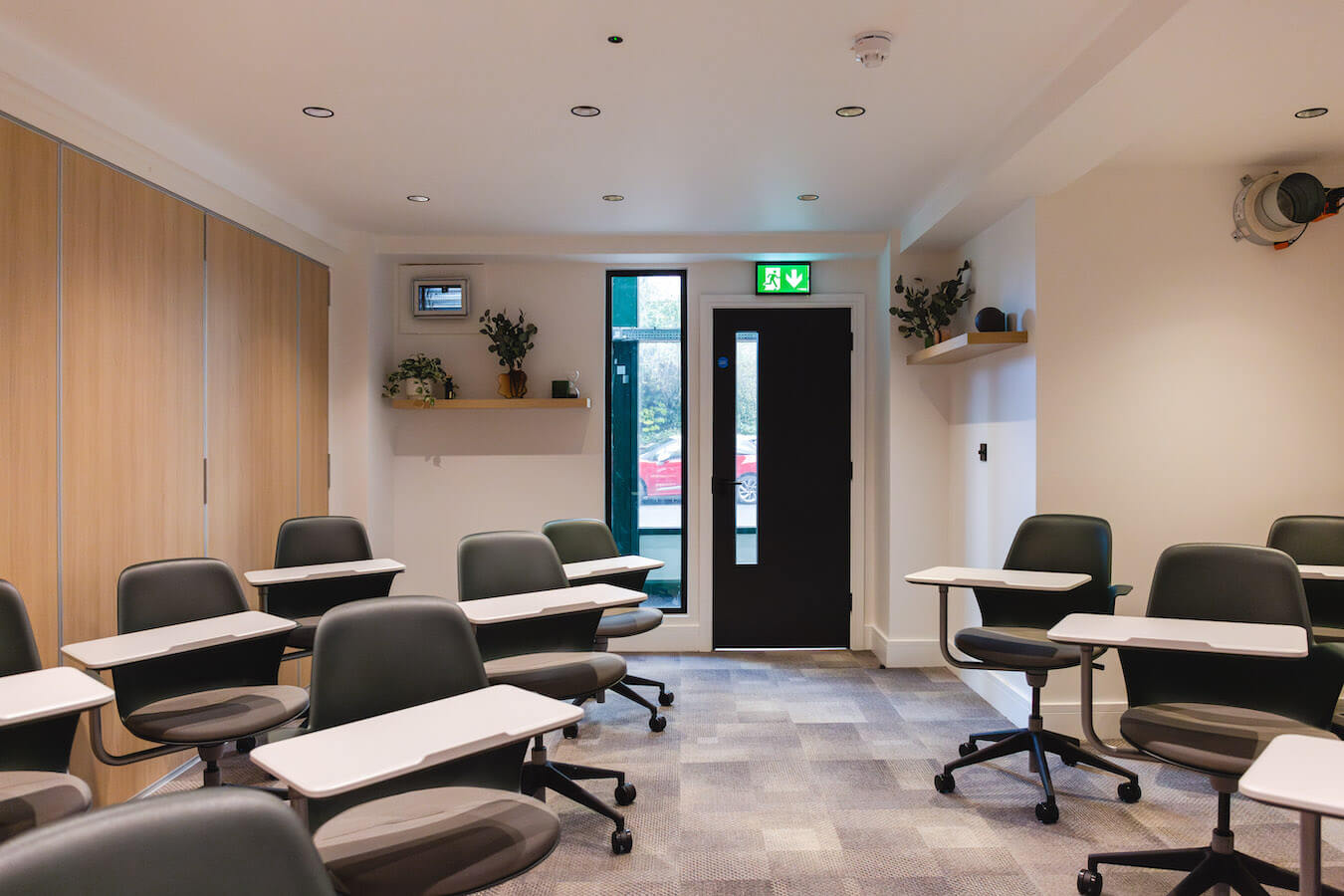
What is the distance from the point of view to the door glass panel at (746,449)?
237 inches

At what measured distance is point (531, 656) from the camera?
350cm

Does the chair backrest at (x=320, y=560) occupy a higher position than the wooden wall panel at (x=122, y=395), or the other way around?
the wooden wall panel at (x=122, y=395)

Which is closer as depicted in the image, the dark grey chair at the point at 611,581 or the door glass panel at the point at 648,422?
the dark grey chair at the point at 611,581

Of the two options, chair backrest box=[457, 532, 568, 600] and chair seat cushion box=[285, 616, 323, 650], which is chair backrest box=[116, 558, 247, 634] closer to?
chair seat cushion box=[285, 616, 323, 650]

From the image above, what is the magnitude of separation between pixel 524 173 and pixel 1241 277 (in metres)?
3.55

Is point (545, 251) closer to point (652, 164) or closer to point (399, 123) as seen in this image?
point (652, 164)

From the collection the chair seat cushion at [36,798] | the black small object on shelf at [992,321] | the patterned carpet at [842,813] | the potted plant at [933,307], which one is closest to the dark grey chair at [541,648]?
the patterned carpet at [842,813]

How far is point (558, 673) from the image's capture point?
323 cm

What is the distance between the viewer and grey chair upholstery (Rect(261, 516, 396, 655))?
415 cm

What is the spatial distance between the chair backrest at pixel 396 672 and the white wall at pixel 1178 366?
303cm

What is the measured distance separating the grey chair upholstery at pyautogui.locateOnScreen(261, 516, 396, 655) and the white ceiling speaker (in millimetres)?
4451

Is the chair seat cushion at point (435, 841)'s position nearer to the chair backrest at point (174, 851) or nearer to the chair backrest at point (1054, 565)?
A: the chair backrest at point (174, 851)

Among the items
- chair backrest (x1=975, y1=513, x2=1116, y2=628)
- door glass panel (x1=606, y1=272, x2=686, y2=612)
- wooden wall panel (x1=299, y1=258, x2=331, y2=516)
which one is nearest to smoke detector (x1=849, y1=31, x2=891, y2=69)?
chair backrest (x1=975, y1=513, x2=1116, y2=628)

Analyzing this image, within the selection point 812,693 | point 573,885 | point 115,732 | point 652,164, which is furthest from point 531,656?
point 652,164
